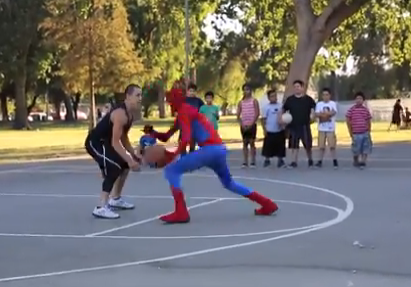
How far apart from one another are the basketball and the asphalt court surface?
795mm

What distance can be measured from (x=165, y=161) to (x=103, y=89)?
31.7 metres

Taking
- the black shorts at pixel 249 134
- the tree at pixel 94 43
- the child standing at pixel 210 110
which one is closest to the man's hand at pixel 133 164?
the child standing at pixel 210 110

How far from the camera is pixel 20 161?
82.7ft

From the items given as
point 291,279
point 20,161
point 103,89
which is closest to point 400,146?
point 20,161

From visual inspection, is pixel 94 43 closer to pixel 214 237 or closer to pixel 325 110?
pixel 325 110

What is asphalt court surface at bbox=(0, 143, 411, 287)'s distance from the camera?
8.14 metres

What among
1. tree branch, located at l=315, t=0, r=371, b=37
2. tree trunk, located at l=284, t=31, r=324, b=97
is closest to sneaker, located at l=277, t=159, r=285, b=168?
tree trunk, located at l=284, t=31, r=324, b=97

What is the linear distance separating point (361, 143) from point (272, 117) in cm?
205

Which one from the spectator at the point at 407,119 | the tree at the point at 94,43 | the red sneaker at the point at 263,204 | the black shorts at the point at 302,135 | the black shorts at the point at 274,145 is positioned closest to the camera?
the red sneaker at the point at 263,204

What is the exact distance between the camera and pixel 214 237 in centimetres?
1029

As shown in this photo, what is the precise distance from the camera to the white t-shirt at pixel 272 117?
65.1 feet

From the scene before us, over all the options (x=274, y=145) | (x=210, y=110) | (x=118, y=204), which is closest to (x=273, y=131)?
(x=274, y=145)

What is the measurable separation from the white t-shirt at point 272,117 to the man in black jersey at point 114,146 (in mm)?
7966

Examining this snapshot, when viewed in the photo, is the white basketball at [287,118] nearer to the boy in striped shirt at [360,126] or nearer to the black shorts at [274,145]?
the black shorts at [274,145]
